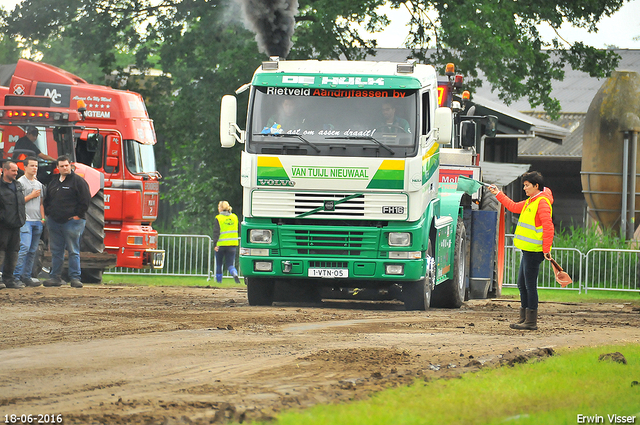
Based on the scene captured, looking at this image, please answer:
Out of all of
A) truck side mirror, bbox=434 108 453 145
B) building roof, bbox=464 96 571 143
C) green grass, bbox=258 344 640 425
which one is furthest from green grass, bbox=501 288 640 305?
green grass, bbox=258 344 640 425

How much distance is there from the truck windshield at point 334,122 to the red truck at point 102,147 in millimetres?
7001

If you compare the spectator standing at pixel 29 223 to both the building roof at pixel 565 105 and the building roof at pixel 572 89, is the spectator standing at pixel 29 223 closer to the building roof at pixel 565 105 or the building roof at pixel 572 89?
the building roof at pixel 565 105

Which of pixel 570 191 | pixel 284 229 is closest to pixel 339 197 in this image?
pixel 284 229

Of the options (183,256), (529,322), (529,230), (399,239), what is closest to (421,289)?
(399,239)

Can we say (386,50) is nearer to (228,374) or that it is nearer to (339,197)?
(339,197)

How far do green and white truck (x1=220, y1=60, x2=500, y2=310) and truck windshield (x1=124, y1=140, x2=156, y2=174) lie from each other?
7.65 m

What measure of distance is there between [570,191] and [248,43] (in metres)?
14.6

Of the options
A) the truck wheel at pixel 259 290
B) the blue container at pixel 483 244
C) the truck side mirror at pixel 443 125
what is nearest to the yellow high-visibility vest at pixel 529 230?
the truck side mirror at pixel 443 125

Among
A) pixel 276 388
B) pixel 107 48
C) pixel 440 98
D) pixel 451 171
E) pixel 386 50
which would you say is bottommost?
pixel 276 388

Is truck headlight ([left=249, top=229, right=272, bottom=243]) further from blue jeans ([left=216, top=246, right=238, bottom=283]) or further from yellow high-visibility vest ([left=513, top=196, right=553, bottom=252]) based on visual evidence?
blue jeans ([left=216, top=246, right=238, bottom=283])

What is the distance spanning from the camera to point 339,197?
13156mm

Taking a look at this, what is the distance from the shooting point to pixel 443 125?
44.6ft

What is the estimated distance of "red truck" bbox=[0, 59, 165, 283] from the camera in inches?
754

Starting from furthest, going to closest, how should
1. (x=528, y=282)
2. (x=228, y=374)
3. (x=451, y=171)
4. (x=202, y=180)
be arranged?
(x=202, y=180), (x=451, y=171), (x=528, y=282), (x=228, y=374)
